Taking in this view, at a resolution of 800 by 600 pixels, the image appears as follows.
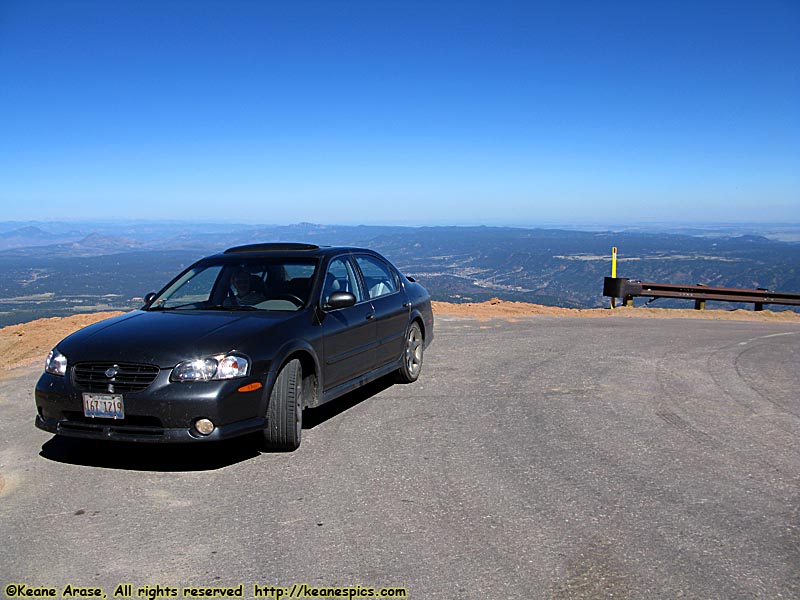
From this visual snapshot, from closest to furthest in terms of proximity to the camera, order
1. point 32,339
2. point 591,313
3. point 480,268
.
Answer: point 32,339 < point 591,313 < point 480,268

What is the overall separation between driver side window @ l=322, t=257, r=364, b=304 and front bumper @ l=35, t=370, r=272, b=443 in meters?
1.63

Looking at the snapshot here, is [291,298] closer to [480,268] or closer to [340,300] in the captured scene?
[340,300]

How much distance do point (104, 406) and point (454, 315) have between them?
10.5 m

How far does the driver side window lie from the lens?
6273 mm

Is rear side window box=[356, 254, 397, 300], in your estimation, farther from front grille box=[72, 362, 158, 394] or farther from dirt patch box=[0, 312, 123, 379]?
dirt patch box=[0, 312, 123, 379]

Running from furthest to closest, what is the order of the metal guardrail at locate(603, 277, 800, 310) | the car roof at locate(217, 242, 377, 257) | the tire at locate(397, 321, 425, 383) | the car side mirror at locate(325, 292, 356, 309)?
the metal guardrail at locate(603, 277, 800, 310) < the tire at locate(397, 321, 425, 383) < the car roof at locate(217, 242, 377, 257) < the car side mirror at locate(325, 292, 356, 309)

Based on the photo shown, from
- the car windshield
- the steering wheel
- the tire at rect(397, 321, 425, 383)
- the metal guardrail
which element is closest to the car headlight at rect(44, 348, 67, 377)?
the car windshield

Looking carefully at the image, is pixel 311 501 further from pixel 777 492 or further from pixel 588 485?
pixel 777 492

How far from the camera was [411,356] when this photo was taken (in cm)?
763

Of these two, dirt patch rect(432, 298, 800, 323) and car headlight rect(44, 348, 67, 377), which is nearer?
car headlight rect(44, 348, 67, 377)

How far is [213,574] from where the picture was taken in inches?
131

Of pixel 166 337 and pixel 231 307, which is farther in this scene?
pixel 231 307

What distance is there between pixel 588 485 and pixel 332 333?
8.02 ft

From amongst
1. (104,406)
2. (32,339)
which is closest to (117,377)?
(104,406)
